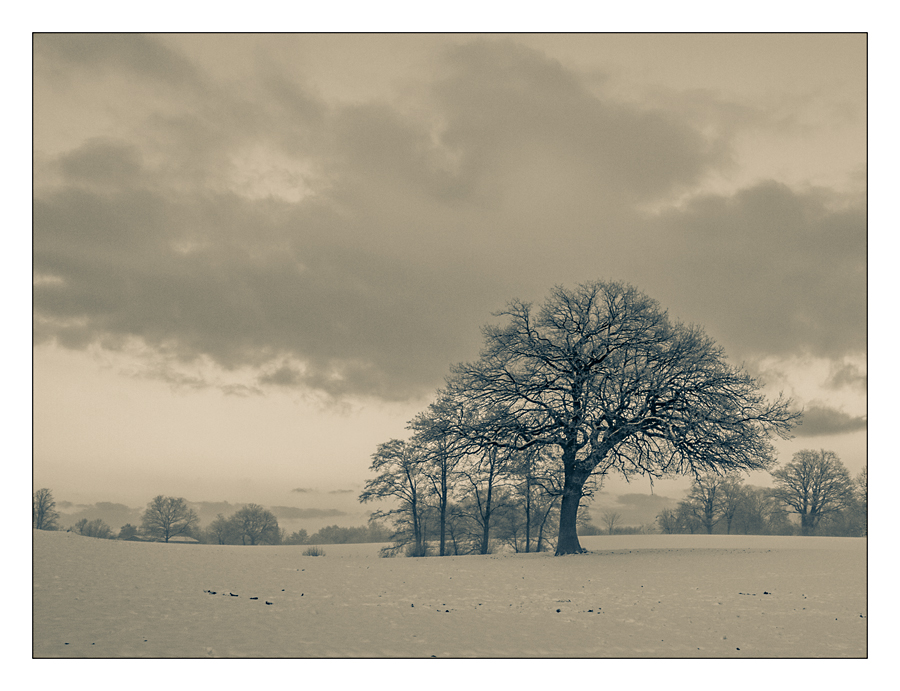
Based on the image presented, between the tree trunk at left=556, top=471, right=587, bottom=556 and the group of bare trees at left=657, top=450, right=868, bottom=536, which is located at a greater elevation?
the tree trunk at left=556, top=471, right=587, bottom=556

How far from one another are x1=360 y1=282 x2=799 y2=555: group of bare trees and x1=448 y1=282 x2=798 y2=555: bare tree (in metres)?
0.04

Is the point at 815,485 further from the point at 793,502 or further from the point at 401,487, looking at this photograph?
the point at 401,487

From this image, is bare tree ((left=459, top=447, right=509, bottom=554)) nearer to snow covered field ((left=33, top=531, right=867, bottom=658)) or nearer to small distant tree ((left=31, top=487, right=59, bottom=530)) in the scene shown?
snow covered field ((left=33, top=531, right=867, bottom=658))

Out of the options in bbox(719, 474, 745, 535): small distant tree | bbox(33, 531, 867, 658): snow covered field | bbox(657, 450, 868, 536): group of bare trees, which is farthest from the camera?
bbox(719, 474, 745, 535): small distant tree

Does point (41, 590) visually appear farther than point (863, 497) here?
No

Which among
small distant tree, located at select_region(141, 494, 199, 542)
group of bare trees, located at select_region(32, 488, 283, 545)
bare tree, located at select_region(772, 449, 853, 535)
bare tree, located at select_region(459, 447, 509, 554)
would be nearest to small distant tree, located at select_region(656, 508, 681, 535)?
bare tree, located at select_region(772, 449, 853, 535)

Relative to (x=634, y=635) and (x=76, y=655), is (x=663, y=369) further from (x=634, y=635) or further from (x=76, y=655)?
(x=76, y=655)

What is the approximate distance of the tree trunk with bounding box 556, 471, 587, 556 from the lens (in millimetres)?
24219

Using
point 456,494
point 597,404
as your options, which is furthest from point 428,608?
point 456,494

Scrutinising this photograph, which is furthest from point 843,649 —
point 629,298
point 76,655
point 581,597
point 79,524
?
point 79,524

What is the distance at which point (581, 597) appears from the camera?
14234 millimetres

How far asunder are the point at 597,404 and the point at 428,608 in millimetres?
12456

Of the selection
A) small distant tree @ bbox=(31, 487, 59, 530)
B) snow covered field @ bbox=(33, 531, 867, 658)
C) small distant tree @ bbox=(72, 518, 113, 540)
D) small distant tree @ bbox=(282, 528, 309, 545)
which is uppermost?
snow covered field @ bbox=(33, 531, 867, 658)
